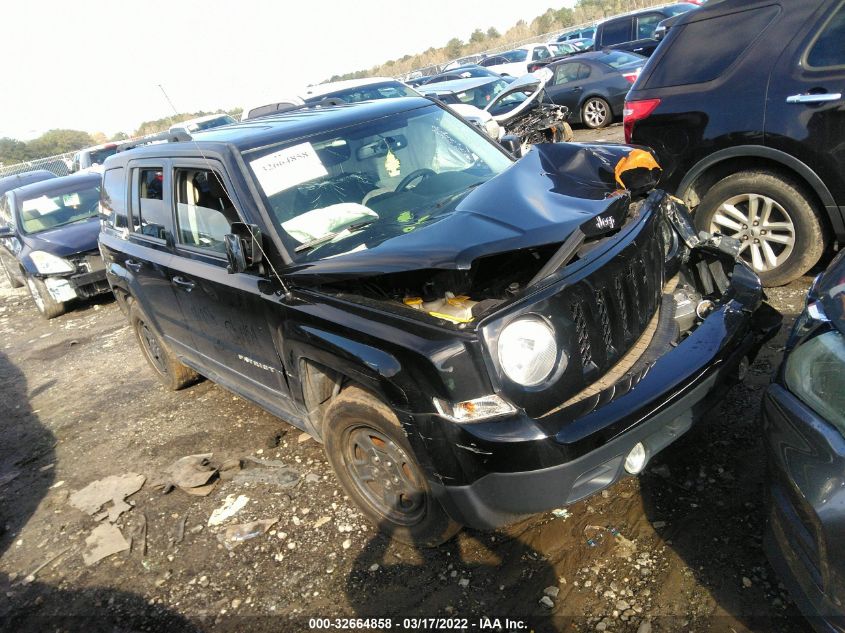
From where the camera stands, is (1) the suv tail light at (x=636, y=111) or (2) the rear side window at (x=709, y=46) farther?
(1) the suv tail light at (x=636, y=111)

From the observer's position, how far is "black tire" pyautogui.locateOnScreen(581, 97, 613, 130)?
1285 centimetres

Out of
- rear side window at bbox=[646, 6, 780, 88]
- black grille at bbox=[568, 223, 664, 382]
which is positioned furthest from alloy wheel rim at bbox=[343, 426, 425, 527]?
rear side window at bbox=[646, 6, 780, 88]

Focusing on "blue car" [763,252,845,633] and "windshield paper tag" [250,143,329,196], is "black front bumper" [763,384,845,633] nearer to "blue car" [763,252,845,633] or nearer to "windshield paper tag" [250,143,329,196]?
"blue car" [763,252,845,633]

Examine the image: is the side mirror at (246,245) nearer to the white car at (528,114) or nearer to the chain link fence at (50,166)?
the white car at (528,114)

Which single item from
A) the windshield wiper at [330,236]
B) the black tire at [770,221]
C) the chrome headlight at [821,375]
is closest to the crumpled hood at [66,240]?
the windshield wiper at [330,236]

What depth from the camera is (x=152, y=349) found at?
→ 17.5 feet

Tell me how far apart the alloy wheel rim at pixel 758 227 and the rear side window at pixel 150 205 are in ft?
12.9

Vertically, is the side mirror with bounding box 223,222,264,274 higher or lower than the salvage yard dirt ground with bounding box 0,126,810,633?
higher

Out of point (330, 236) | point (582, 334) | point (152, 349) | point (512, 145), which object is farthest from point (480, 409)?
point (152, 349)

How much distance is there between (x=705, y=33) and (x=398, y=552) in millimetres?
4183

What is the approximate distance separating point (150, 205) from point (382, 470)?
2586 millimetres

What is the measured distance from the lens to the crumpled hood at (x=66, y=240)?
27.0ft

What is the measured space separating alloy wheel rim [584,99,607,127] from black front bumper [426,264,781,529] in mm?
11587

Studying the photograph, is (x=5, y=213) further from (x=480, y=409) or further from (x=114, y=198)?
(x=480, y=409)
